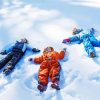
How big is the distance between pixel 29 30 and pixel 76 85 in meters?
1.57

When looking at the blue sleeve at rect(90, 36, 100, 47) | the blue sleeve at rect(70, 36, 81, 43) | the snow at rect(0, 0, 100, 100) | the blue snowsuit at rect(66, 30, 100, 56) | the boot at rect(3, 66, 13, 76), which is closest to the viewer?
the snow at rect(0, 0, 100, 100)

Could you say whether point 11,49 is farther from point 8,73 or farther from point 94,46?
point 94,46

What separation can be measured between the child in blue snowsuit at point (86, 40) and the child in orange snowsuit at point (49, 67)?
0.26m

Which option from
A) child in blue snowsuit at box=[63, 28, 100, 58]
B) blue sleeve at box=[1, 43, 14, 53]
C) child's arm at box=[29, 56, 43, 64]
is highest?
child in blue snowsuit at box=[63, 28, 100, 58]

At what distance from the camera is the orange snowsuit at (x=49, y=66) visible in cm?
264

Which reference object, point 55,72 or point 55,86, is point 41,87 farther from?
point 55,72

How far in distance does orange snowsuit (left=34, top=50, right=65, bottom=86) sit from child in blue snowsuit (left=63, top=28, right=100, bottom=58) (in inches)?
12.1

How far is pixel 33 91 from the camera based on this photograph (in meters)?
2.54

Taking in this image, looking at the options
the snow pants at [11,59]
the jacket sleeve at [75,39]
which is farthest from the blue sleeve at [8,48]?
the jacket sleeve at [75,39]

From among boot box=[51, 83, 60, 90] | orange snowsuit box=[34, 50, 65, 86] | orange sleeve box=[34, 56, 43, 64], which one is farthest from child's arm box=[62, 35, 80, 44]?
boot box=[51, 83, 60, 90]

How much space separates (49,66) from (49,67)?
15 millimetres

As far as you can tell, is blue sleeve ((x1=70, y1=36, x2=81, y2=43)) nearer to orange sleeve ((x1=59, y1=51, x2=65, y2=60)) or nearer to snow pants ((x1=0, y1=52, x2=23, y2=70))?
orange sleeve ((x1=59, y1=51, x2=65, y2=60))

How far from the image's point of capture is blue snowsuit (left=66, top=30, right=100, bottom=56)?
3.09 m

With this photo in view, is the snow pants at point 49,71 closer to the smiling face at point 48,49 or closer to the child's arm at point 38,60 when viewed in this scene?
the child's arm at point 38,60
